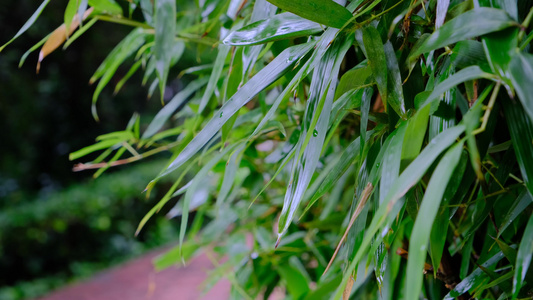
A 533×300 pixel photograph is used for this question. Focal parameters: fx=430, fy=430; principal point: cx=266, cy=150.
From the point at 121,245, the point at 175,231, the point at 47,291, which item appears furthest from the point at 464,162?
the point at 175,231

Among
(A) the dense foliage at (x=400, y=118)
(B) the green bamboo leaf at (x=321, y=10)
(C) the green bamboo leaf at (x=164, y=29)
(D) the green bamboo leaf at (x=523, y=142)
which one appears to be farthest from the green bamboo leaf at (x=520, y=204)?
(C) the green bamboo leaf at (x=164, y=29)

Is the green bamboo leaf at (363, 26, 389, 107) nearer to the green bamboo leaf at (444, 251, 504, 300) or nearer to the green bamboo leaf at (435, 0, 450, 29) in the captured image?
the green bamboo leaf at (435, 0, 450, 29)

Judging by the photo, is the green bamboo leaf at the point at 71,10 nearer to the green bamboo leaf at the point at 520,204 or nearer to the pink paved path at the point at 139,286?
the green bamboo leaf at the point at 520,204

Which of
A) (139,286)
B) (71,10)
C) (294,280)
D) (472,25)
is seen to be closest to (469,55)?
(472,25)

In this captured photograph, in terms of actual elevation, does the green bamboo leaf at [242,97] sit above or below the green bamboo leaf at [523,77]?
above

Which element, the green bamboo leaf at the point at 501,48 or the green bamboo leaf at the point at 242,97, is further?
the green bamboo leaf at the point at 242,97

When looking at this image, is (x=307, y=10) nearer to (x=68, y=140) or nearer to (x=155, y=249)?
(x=155, y=249)
